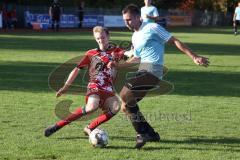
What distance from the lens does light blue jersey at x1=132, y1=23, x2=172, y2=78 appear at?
8305 mm

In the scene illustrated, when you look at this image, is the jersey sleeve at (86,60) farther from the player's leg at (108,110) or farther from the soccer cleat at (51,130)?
the soccer cleat at (51,130)

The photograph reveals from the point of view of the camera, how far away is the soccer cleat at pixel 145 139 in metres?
8.19

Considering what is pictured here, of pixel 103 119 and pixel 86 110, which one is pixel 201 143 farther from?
pixel 86 110

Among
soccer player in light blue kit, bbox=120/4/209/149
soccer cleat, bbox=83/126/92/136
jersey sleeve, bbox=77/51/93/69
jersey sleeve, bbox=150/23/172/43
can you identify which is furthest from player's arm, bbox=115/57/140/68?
soccer cleat, bbox=83/126/92/136

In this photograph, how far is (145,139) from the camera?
830 cm

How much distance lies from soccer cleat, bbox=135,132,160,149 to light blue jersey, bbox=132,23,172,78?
91 cm

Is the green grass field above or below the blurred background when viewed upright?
above

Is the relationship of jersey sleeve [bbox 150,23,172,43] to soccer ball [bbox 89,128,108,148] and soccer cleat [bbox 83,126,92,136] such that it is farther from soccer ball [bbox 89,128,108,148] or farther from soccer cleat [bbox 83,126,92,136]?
soccer cleat [bbox 83,126,92,136]

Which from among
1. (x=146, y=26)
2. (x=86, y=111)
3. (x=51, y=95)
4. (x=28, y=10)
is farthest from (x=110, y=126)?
(x=28, y=10)

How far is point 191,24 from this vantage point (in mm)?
70125

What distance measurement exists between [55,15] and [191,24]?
95.0ft

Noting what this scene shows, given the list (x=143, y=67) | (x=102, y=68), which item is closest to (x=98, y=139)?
(x=102, y=68)

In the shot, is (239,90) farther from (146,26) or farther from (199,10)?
(199,10)

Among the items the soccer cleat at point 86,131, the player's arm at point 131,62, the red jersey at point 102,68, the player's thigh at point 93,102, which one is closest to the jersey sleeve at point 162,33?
the player's arm at point 131,62
